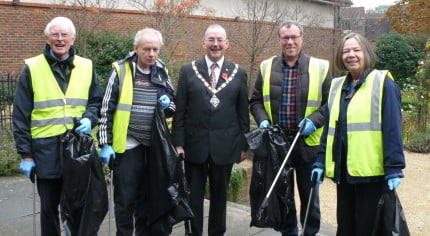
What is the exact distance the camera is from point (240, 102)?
407cm

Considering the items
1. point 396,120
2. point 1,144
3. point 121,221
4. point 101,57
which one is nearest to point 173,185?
→ point 121,221

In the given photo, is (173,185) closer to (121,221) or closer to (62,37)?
(121,221)

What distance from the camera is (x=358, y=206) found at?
3223 millimetres

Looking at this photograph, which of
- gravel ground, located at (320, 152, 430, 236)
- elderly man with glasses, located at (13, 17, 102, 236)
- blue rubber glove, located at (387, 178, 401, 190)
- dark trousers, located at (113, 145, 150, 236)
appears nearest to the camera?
blue rubber glove, located at (387, 178, 401, 190)

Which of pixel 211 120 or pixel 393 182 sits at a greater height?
pixel 211 120

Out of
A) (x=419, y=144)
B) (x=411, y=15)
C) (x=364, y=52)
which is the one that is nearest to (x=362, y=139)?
(x=364, y=52)

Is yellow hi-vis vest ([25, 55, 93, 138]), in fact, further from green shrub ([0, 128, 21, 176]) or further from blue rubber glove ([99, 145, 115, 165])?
green shrub ([0, 128, 21, 176])

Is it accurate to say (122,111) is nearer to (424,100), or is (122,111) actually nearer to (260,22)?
(424,100)

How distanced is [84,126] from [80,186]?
453 millimetres

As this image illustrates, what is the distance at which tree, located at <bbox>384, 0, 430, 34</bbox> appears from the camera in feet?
40.1

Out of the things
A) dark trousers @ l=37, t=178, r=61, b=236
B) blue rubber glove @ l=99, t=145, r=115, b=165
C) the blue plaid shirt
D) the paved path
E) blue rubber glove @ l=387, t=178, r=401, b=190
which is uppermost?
the blue plaid shirt

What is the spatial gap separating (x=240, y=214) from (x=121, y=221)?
177 centimetres

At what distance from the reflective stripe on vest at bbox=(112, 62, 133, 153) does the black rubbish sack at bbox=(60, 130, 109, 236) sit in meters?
0.22

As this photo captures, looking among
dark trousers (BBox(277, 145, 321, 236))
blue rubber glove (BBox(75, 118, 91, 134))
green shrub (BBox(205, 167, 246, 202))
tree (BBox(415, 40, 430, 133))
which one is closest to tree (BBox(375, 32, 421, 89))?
tree (BBox(415, 40, 430, 133))
